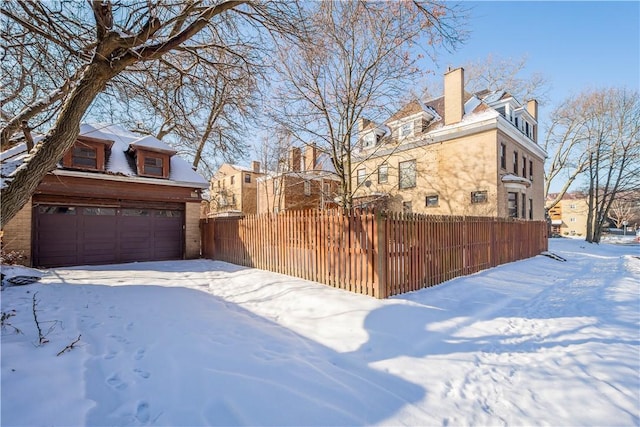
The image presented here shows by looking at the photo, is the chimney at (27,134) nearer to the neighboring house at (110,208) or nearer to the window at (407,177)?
the neighboring house at (110,208)

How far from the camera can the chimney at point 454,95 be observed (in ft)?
60.5

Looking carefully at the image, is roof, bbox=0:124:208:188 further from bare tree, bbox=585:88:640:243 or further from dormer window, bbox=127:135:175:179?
bare tree, bbox=585:88:640:243

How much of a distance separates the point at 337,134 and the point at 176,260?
8.87 m

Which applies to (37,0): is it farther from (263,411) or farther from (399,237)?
(399,237)

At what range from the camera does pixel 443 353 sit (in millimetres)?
3902

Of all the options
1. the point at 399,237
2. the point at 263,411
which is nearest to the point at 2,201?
the point at 263,411

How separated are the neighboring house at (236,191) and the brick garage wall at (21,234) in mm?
21589

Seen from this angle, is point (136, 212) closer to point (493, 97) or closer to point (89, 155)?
point (89, 155)

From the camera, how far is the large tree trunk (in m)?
3.63

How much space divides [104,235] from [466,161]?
62.8ft

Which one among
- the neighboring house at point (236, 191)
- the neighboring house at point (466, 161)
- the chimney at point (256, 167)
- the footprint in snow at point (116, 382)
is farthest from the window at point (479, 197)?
the chimney at point (256, 167)

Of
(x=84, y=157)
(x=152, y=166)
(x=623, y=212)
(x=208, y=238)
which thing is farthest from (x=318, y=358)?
(x=623, y=212)

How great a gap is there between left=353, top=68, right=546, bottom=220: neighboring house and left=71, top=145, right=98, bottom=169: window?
450 inches

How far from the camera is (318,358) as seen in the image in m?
3.70
